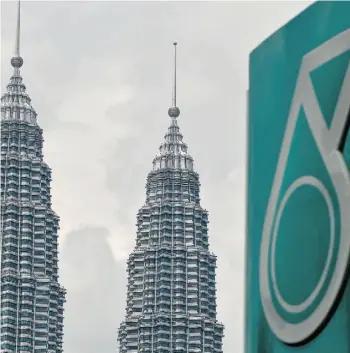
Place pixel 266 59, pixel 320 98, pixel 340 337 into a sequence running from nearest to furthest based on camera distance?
pixel 340 337 → pixel 320 98 → pixel 266 59

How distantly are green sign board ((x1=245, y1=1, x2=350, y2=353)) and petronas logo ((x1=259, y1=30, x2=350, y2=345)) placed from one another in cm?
1

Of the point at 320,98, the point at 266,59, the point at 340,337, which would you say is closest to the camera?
the point at 340,337

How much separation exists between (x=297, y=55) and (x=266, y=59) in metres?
1.26

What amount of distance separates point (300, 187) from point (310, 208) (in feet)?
2.00

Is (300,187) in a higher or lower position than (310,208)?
higher

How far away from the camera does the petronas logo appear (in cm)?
2164

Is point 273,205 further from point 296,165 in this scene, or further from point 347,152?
point 347,152

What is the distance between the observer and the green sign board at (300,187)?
71.0ft

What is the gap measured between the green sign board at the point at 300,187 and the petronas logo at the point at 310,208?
15 millimetres

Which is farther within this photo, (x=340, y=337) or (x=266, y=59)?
(x=266, y=59)

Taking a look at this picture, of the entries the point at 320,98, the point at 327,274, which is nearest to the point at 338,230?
the point at 327,274

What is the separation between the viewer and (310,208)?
2258 cm

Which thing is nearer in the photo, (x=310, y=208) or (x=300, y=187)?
(x=310, y=208)

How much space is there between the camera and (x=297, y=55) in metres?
23.7
